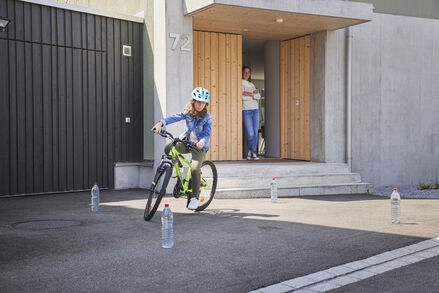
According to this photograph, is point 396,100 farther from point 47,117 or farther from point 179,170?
point 47,117

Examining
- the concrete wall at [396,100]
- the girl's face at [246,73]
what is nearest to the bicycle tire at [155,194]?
the girl's face at [246,73]

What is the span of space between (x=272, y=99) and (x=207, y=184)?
7.07 m

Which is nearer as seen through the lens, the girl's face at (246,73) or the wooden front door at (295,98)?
the girl's face at (246,73)

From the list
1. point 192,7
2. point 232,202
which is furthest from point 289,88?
point 232,202

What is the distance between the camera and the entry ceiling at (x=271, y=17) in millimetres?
10664

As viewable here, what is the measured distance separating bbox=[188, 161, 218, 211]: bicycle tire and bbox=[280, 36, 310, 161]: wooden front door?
17.3ft

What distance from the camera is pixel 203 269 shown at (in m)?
4.73

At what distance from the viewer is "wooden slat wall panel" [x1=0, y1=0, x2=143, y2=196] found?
1012 centimetres

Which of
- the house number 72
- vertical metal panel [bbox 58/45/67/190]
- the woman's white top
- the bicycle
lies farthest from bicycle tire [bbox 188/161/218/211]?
the woman's white top

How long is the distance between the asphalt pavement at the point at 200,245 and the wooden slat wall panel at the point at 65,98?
1389 mm

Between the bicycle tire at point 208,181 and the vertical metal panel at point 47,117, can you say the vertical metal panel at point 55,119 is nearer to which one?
the vertical metal panel at point 47,117

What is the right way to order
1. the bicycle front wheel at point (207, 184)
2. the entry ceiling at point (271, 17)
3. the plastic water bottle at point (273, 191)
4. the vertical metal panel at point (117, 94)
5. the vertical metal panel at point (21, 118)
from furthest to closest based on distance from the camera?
the vertical metal panel at point (117, 94) → the entry ceiling at point (271, 17) → the vertical metal panel at point (21, 118) → the plastic water bottle at point (273, 191) → the bicycle front wheel at point (207, 184)

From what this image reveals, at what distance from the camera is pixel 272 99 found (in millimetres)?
14953

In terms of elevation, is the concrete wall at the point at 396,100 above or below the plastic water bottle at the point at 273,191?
above
